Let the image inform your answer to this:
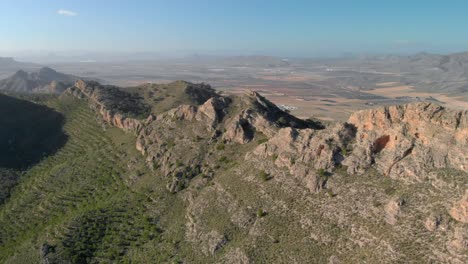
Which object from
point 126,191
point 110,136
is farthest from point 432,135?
point 110,136

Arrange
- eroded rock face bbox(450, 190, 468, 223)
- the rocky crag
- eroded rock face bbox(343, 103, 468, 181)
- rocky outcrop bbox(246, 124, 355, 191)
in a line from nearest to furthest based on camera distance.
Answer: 1. eroded rock face bbox(450, 190, 468, 223)
2. the rocky crag
3. eroded rock face bbox(343, 103, 468, 181)
4. rocky outcrop bbox(246, 124, 355, 191)

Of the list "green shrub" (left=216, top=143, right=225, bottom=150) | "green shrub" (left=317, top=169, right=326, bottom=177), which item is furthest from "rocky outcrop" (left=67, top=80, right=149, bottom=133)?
"green shrub" (left=317, top=169, right=326, bottom=177)

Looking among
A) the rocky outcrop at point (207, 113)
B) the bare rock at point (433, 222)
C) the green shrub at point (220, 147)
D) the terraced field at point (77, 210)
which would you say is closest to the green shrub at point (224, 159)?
the green shrub at point (220, 147)

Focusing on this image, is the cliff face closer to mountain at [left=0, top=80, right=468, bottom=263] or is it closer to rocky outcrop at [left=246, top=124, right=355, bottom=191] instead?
rocky outcrop at [left=246, top=124, right=355, bottom=191]

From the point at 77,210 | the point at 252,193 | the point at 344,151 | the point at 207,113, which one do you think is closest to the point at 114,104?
the point at 207,113

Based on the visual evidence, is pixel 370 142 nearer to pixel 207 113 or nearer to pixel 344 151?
pixel 344 151

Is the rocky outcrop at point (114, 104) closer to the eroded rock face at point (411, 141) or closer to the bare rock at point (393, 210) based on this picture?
the eroded rock face at point (411, 141)
